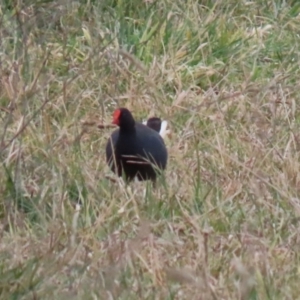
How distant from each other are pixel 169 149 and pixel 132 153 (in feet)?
1.34

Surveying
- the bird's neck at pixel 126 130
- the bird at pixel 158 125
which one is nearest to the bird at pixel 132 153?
the bird's neck at pixel 126 130

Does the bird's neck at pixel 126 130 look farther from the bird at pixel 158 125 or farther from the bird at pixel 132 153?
the bird at pixel 158 125

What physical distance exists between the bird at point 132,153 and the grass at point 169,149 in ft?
0.29

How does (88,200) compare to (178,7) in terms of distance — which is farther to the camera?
(178,7)

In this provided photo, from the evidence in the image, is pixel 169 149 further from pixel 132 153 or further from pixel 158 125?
pixel 132 153

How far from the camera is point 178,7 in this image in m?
6.17

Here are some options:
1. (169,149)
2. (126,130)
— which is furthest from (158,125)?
(126,130)

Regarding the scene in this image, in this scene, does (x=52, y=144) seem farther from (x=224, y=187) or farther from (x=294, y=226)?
(x=294, y=226)

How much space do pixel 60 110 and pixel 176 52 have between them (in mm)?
917

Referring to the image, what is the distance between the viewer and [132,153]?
170 inches

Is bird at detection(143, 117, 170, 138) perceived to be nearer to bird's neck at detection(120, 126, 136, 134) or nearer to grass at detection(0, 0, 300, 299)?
grass at detection(0, 0, 300, 299)

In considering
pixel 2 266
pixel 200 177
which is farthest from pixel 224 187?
pixel 2 266

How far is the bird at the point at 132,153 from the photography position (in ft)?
14.1

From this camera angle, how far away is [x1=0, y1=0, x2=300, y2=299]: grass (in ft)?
10.4
